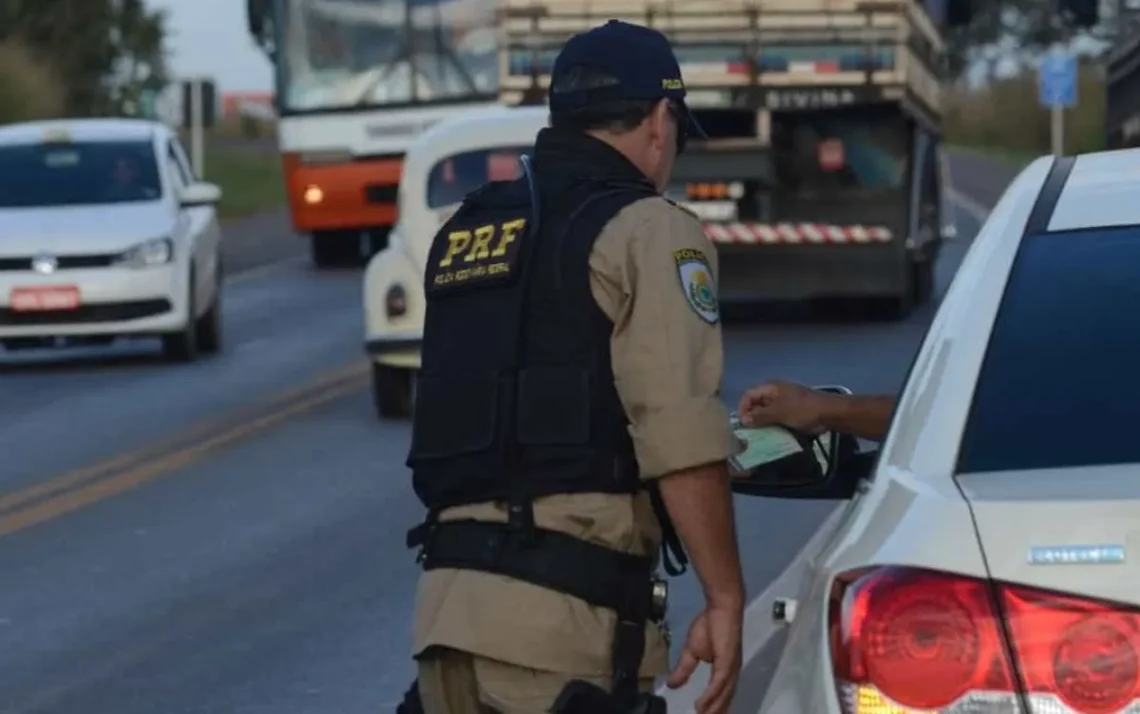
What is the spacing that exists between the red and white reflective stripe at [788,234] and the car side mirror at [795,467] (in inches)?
590

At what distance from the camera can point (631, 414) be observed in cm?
401

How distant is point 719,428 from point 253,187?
1870 inches

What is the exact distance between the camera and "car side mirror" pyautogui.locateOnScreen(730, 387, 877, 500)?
448 centimetres

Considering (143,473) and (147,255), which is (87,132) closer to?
(147,255)

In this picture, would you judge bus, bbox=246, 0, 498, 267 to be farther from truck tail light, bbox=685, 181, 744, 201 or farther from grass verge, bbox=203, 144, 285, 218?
grass verge, bbox=203, 144, 285, 218

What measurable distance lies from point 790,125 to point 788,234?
51.3 inches

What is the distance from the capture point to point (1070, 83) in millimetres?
44688

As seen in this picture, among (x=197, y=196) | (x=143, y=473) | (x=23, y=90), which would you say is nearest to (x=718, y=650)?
(x=143, y=473)

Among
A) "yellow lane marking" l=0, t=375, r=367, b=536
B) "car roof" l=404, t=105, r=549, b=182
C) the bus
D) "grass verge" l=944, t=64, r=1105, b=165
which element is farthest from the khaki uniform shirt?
"grass verge" l=944, t=64, r=1105, b=165

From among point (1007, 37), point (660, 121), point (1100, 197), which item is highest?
point (660, 121)

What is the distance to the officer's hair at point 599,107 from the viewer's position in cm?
416

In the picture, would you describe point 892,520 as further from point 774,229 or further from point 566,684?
point 774,229

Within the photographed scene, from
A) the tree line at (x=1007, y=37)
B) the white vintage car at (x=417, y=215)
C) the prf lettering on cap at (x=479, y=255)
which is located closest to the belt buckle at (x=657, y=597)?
the prf lettering on cap at (x=479, y=255)

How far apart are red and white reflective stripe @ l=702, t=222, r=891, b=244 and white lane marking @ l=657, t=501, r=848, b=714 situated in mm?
9496
